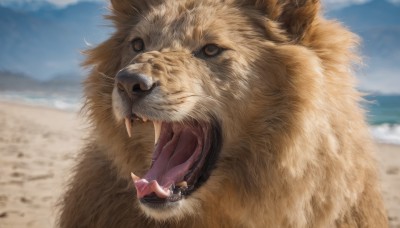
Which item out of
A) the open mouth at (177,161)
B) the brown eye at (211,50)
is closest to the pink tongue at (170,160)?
the open mouth at (177,161)

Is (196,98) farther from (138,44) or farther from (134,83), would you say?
(138,44)

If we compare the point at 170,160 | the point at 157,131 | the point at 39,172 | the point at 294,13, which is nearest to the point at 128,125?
the point at 157,131

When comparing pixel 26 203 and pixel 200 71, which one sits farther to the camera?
pixel 26 203

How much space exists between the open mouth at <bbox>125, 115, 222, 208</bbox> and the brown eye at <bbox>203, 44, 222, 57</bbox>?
0.36 m

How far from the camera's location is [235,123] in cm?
329

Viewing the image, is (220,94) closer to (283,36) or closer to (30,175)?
(283,36)

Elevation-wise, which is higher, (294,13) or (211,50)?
(294,13)

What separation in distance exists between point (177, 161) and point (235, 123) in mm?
399

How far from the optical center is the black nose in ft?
9.57

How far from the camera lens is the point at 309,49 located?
11.3 ft

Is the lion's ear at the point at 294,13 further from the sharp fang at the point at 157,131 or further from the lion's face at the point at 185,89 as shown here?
the sharp fang at the point at 157,131

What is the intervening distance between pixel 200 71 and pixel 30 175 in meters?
4.50

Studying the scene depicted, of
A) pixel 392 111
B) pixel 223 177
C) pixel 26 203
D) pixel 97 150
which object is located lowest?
pixel 392 111

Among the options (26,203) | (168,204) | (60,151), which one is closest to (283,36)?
(168,204)
